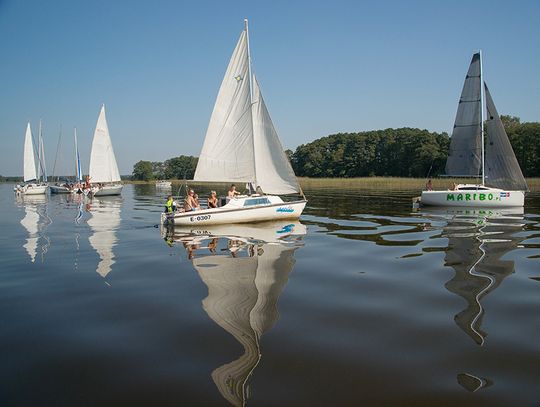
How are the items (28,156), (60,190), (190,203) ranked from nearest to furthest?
(190,203) → (60,190) → (28,156)

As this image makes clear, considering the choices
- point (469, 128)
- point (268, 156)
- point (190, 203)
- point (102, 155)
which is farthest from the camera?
point (102, 155)

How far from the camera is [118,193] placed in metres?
56.8

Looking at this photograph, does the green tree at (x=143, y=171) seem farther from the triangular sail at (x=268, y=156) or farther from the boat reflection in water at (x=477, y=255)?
the boat reflection in water at (x=477, y=255)

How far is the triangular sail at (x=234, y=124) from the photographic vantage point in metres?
22.9

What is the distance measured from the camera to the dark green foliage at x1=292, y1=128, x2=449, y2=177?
108 meters

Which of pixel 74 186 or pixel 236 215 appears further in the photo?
pixel 74 186

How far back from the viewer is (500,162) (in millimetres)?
29203

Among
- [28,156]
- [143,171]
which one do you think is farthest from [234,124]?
[143,171]

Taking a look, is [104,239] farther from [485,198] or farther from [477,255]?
[485,198]

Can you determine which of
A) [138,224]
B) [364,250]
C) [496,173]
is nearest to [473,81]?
[496,173]

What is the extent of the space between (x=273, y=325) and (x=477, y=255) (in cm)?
841

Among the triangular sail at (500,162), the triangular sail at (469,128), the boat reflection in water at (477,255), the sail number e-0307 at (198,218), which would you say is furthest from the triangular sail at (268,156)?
the triangular sail at (500,162)

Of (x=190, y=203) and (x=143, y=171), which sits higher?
(x=143, y=171)

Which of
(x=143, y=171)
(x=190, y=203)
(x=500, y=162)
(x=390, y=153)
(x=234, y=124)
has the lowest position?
(x=190, y=203)
